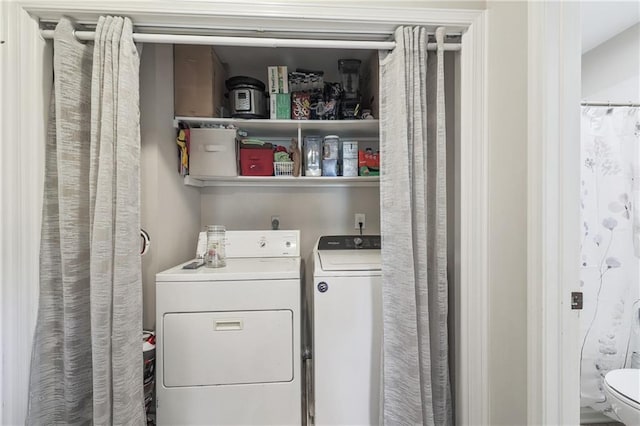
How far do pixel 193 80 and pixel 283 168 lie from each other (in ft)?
2.47

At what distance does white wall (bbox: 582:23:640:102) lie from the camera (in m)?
1.81

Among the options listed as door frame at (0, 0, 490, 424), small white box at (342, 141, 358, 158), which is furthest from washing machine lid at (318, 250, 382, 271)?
small white box at (342, 141, 358, 158)

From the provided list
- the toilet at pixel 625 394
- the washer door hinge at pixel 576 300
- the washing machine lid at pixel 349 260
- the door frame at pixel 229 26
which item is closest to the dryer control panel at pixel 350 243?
the washing machine lid at pixel 349 260

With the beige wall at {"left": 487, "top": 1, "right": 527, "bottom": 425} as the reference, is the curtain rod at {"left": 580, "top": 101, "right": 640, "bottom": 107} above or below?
above

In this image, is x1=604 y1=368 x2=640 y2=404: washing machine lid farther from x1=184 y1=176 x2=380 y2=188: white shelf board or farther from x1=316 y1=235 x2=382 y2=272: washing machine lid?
x1=184 y1=176 x2=380 y2=188: white shelf board

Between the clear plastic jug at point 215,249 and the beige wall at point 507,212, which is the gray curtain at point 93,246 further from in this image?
the beige wall at point 507,212

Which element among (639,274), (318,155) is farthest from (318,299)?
(639,274)

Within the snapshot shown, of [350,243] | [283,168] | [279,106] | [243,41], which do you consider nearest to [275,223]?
[283,168]

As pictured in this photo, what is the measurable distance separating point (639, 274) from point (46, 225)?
3.23m

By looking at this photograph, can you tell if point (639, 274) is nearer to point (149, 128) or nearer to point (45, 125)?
point (149, 128)

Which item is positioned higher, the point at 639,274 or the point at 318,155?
the point at 318,155

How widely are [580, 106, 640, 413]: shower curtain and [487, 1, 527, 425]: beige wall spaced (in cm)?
112

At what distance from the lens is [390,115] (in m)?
1.28

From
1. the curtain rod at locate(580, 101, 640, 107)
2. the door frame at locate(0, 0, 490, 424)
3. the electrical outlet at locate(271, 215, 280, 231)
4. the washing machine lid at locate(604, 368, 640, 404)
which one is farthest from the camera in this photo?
the electrical outlet at locate(271, 215, 280, 231)
